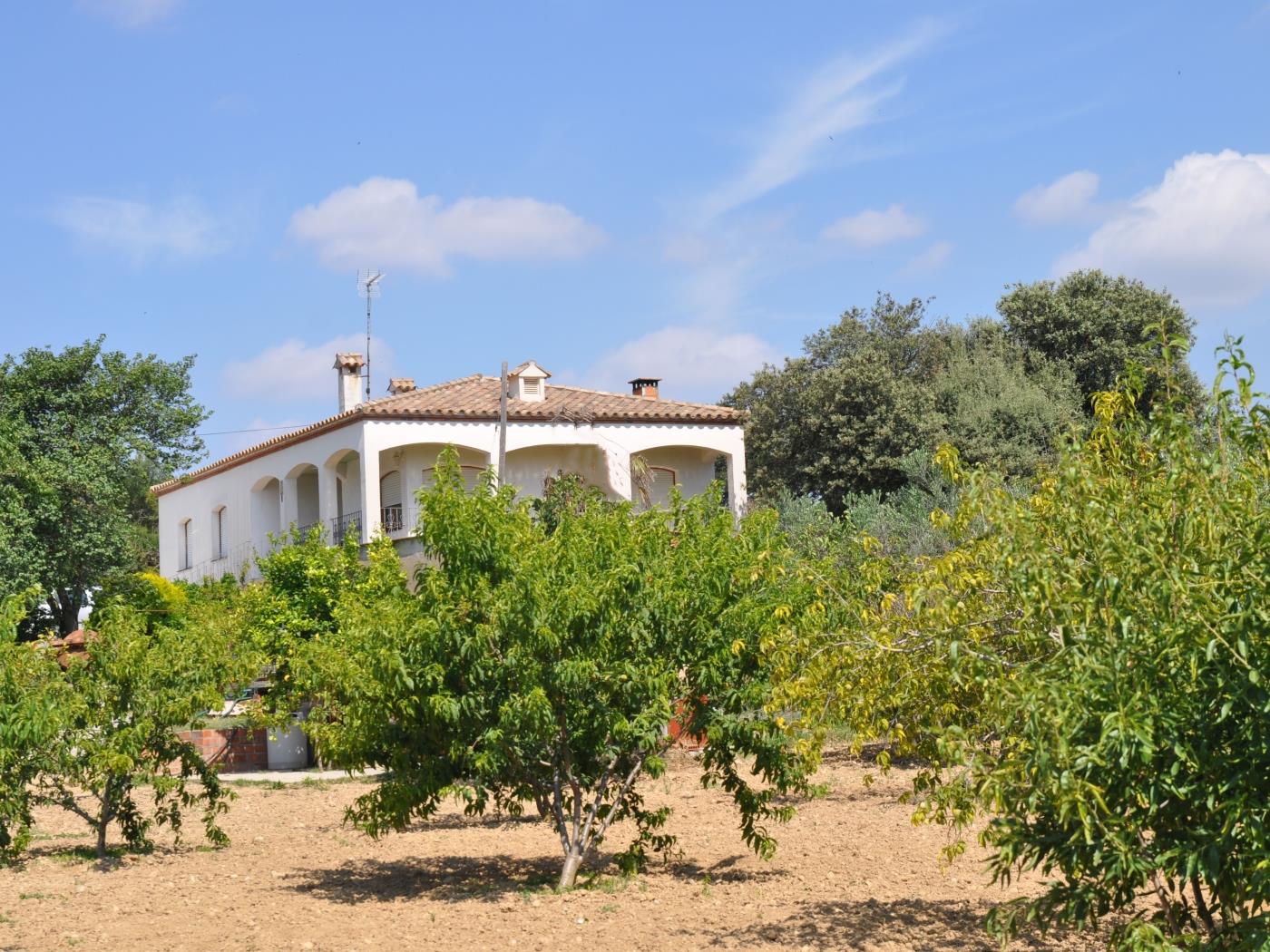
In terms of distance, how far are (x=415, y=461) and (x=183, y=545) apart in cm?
1170

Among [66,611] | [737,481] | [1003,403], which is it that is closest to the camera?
[737,481]

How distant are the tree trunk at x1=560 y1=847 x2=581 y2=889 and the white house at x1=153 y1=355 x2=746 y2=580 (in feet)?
55.9

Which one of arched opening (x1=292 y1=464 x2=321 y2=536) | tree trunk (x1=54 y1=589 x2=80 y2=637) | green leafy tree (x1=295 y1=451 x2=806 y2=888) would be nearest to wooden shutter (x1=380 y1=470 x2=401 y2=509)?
arched opening (x1=292 y1=464 x2=321 y2=536)

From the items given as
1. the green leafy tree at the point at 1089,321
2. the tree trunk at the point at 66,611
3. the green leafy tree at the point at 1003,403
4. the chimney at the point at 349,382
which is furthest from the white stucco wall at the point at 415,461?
the green leafy tree at the point at 1089,321

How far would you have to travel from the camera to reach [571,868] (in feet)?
32.5

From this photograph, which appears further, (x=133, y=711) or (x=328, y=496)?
(x=328, y=496)

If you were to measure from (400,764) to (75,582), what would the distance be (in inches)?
1185

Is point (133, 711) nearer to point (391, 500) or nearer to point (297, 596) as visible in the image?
point (297, 596)

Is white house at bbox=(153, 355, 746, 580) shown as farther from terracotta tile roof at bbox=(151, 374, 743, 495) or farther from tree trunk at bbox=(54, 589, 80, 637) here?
tree trunk at bbox=(54, 589, 80, 637)

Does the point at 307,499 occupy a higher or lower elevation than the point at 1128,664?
higher

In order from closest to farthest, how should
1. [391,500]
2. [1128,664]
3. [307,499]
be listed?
[1128,664]
[391,500]
[307,499]

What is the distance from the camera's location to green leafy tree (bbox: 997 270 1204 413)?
3528cm

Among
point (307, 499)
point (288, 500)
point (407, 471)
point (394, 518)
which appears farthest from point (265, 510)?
point (407, 471)

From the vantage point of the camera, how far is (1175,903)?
5734mm
